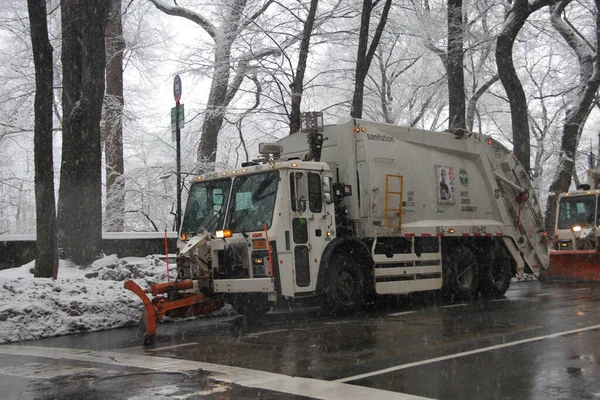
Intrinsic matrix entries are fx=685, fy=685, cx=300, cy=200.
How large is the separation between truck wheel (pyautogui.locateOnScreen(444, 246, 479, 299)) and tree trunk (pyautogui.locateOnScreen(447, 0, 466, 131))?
6.75m

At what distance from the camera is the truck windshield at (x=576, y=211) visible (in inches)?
757

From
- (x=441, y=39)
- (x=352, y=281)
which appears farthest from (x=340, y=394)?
(x=441, y=39)

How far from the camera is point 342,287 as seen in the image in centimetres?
1172

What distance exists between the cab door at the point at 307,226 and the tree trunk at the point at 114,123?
40.3 feet

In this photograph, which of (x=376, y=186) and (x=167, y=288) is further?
(x=376, y=186)

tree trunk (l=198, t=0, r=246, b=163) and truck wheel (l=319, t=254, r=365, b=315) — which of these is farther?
tree trunk (l=198, t=0, r=246, b=163)

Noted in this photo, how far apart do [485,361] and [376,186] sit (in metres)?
5.53

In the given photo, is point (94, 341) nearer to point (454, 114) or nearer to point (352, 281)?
point (352, 281)

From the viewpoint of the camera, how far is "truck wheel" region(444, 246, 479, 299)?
14.1 metres

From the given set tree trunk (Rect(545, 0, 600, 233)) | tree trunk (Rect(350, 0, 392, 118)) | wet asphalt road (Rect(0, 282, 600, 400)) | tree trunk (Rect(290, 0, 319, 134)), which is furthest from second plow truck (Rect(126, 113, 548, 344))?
tree trunk (Rect(545, 0, 600, 233))

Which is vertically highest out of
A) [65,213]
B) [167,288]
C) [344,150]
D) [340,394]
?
[344,150]

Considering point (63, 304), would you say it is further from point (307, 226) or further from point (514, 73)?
point (514, 73)

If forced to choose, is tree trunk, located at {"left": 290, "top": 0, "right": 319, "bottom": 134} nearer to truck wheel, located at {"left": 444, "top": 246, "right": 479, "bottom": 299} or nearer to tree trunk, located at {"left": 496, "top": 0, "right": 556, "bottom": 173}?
truck wheel, located at {"left": 444, "top": 246, "right": 479, "bottom": 299}

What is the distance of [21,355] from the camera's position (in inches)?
336
